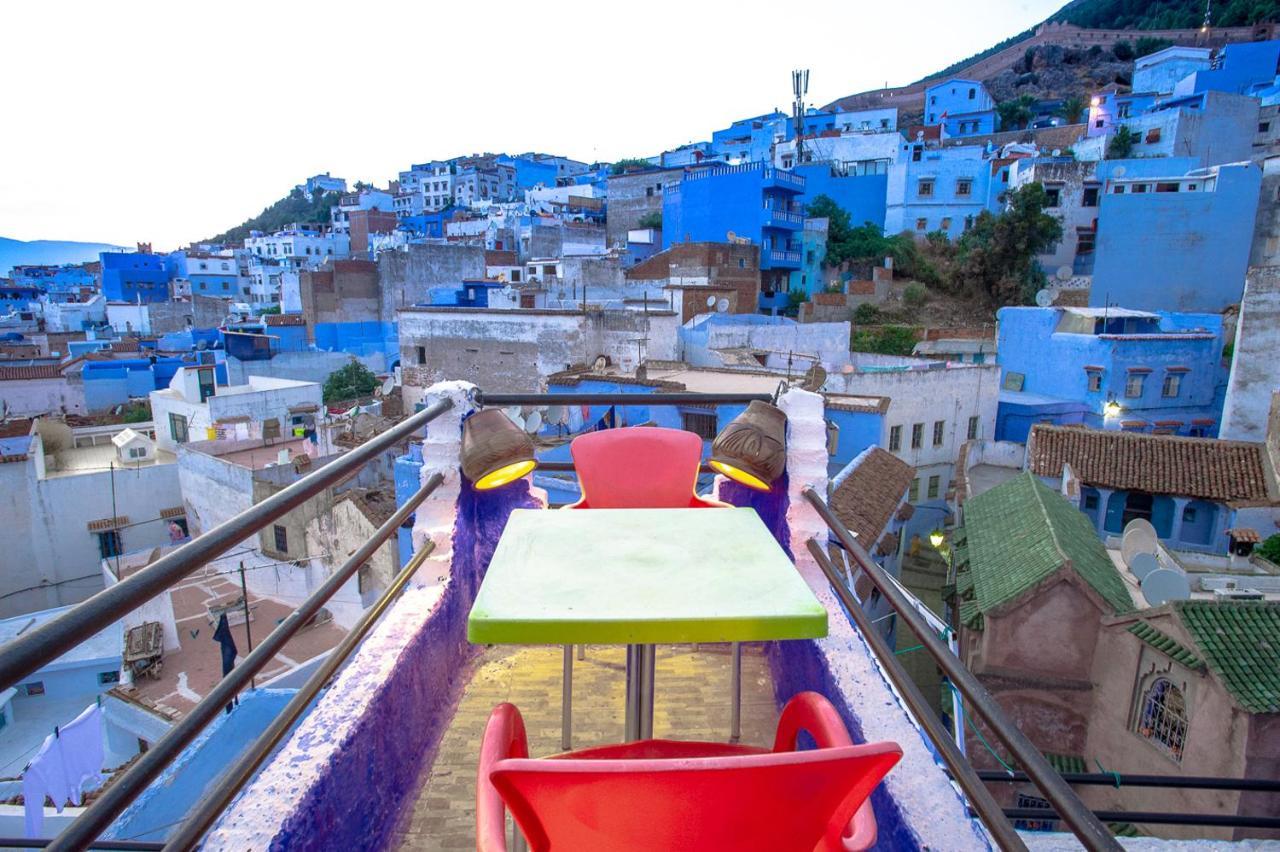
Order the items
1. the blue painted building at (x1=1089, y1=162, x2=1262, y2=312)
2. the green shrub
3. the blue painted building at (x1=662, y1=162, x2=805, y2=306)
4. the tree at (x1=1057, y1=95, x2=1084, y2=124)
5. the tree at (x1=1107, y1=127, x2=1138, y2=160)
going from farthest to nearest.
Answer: the tree at (x1=1057, y1=95, x2=1084, y2=124) → the tree at (x1=1107, y1=127, x2=1138, y2=160) → the blue painted building at (x1=662, y1=162, x2=805, y2=306) → the green shrub → the blue painted building at (x1=1089, y1=162, x2=1262, y2=312)

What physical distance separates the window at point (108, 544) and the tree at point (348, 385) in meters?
11.0

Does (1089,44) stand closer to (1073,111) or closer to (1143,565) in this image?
(1073,111)

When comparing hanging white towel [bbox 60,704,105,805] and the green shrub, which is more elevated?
the green shrub

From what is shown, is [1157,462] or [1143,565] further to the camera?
[1157,462]

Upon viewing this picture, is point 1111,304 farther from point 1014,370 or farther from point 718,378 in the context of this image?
point 718,378

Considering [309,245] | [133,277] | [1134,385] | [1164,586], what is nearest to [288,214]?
[309,245]

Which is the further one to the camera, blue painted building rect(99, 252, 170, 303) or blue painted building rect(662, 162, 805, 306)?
blue painted building rect(99, 252, 170, 303)

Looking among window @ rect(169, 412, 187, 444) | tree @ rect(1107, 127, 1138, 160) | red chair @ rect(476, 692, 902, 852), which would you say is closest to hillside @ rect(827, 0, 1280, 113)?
tree @ rect(1107, 127, 1138, 160)

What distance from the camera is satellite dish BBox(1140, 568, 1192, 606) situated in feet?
35.7

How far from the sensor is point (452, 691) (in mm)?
3504

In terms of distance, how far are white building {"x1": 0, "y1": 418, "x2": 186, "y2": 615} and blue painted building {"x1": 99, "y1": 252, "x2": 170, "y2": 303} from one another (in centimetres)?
3610

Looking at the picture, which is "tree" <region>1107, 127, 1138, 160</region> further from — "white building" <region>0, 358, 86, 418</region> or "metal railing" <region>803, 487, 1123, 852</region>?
"white building" <region>0, 358, 86, 418</region>

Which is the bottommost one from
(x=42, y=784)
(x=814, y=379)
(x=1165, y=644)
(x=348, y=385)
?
(x=42, y=784)

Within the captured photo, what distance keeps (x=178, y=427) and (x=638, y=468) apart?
23020 mm
